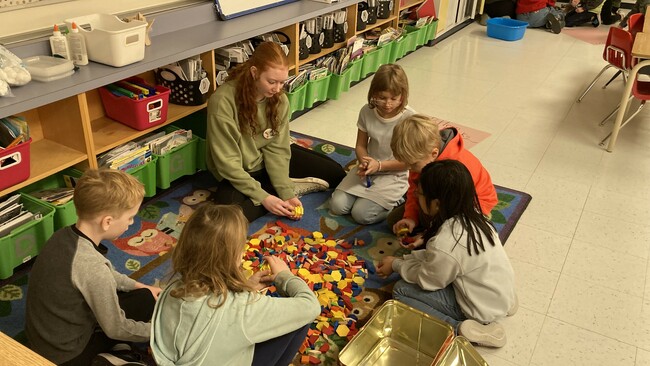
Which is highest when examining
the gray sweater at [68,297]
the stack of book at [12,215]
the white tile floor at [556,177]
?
the gray sweater at [68,297]

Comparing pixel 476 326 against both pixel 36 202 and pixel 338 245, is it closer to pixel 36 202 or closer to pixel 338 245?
pixel 338 245

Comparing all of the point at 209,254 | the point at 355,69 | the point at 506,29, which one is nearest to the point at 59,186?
the point at 209,254

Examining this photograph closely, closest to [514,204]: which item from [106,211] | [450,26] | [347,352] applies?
[347,352]

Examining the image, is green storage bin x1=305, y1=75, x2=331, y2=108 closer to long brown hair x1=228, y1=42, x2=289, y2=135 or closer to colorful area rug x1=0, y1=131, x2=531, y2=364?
colorful area rug x1=0, y1=131, x2=531, y2=364

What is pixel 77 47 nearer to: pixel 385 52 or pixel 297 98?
pixel 297 98

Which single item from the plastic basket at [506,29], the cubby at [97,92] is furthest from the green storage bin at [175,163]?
the plastic basket at [506,29]

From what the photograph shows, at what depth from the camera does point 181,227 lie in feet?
8.70

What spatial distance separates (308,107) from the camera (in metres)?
3.83

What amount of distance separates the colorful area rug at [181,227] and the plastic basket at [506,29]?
3.53 m

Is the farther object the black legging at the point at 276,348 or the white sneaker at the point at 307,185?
the white sneaker at the point at 307,185

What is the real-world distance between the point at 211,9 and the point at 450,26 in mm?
3689

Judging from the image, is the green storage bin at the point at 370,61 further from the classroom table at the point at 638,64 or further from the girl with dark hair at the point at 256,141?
the classroom table at the point at 638,64

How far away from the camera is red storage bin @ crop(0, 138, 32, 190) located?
2078 mm

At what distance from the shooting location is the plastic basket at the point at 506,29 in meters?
6.03
